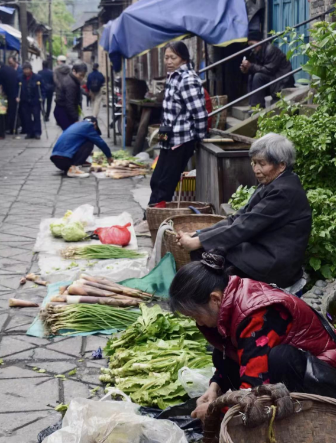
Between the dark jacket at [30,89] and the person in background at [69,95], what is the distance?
12.6 ft

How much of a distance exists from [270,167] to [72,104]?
10.9 m

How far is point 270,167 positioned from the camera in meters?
4.68

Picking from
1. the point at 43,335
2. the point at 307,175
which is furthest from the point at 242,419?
the point at 307,175

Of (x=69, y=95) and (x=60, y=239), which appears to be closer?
(x=60, y=239)

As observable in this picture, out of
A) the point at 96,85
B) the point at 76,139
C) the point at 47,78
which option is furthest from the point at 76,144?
the point at 47,78

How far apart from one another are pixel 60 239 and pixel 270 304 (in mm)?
5342

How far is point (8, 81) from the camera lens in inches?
767

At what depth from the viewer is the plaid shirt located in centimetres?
782

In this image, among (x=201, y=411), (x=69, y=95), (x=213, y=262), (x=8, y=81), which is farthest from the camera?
(x=8, y=81)

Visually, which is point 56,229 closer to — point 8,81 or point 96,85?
point 8,81

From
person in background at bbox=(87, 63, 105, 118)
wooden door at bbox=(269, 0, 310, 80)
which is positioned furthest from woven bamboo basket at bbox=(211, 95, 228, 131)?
person in background at bbox=(87, 63, 105, 118)

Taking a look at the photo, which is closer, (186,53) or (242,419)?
(242,419)

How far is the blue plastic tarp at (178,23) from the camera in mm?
12422

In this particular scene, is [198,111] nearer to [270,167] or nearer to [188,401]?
[270,167]
